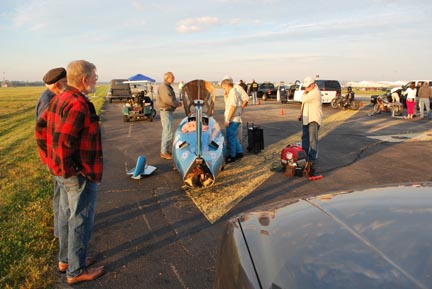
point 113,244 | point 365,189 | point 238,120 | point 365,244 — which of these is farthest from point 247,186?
point 365,244

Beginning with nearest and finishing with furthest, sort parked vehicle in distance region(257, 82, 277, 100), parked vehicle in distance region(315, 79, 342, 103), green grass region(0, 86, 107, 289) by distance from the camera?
green grass region(0, 86, 107, 289)
parked vehicle in distance region(315, 79, 342, 103)
parked vehicle in distance region(257, 82, 277, 100)

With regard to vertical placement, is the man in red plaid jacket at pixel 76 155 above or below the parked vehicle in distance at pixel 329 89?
below

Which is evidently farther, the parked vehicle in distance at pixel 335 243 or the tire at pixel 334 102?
the tire at pixel 334 102

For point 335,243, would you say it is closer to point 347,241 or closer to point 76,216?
point 347,241

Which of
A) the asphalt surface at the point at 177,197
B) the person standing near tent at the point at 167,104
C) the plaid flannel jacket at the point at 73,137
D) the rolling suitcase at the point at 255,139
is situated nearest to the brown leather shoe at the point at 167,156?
the person standing near tent at the point at 167,104

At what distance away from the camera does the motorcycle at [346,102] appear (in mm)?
21844

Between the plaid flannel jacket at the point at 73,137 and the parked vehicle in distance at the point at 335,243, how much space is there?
1.60 metres

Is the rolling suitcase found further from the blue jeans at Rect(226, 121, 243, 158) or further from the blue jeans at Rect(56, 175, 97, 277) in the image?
the blue jeans at Rect(56, 175, 97, 277)

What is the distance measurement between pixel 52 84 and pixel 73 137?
134cm

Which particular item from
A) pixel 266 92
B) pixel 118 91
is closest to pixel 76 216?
pixel 118 91

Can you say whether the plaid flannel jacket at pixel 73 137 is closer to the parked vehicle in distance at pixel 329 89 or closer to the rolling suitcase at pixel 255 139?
the rolling suitcase at pixel 255 139

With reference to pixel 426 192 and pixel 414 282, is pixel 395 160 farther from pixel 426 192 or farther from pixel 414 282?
pixel 414 282

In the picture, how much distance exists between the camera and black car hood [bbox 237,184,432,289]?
146cm

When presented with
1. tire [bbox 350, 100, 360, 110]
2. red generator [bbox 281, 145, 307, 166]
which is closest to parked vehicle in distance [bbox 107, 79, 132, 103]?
tire [bbox 350, 100, 360, 110]
